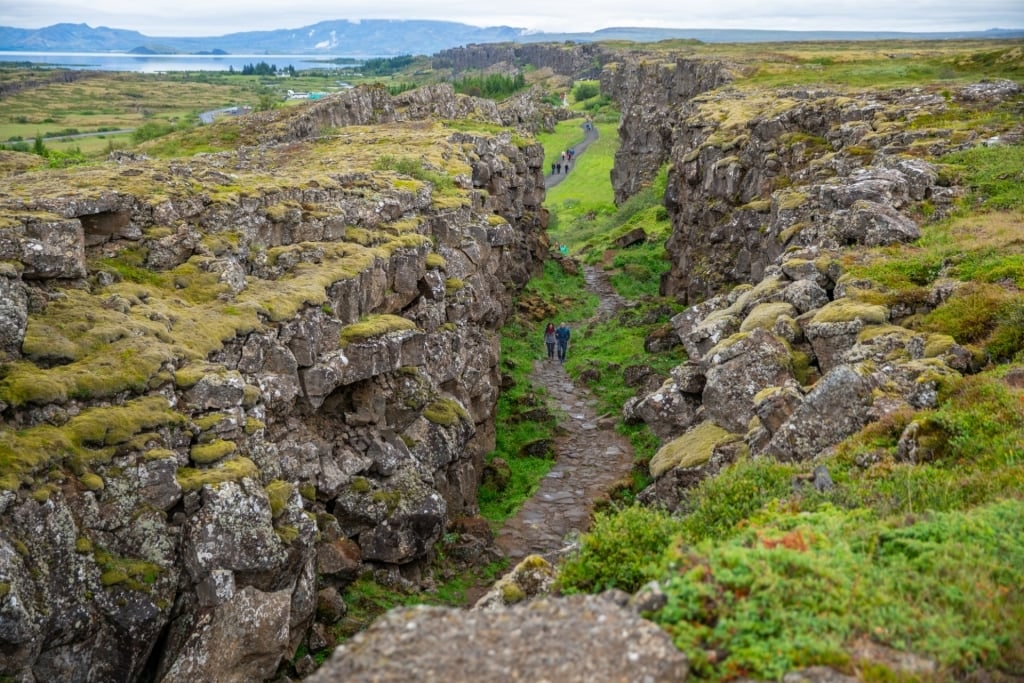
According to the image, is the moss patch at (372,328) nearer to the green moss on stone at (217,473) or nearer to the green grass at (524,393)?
the green moss on stone at (217,473)

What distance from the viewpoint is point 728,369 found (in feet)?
80.8

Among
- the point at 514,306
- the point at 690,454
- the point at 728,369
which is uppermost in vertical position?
the point at 728,369

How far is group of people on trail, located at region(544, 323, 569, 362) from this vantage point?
53.0 m

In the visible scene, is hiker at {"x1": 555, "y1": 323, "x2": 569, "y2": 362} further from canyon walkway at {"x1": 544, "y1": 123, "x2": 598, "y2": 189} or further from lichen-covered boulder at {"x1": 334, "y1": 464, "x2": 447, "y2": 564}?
canyon walkway at {"x1": 544, "y1": 123, "x2": 598, "y2": 189}

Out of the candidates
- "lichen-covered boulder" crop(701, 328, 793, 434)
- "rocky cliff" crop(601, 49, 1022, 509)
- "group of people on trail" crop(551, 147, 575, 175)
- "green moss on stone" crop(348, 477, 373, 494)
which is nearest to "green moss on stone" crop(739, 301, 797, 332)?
"rocky cliff" crop(601, 49, 1022, 509)

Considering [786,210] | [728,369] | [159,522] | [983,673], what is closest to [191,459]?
[159,522]

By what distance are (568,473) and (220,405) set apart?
18.8m

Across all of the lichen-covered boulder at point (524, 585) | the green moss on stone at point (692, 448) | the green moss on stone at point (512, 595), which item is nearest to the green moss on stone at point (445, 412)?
the green moss on stone at point (692, 448)

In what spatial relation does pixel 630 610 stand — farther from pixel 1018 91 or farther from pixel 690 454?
pixel 1018 91

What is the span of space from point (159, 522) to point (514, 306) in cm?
4359

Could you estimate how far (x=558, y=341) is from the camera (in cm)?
5341

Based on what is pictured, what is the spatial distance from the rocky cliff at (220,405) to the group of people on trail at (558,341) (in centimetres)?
1205

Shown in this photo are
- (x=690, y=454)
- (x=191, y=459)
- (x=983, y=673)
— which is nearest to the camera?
(x=983, y=673)

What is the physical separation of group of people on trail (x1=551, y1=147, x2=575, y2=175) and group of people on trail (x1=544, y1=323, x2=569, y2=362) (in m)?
81.2
